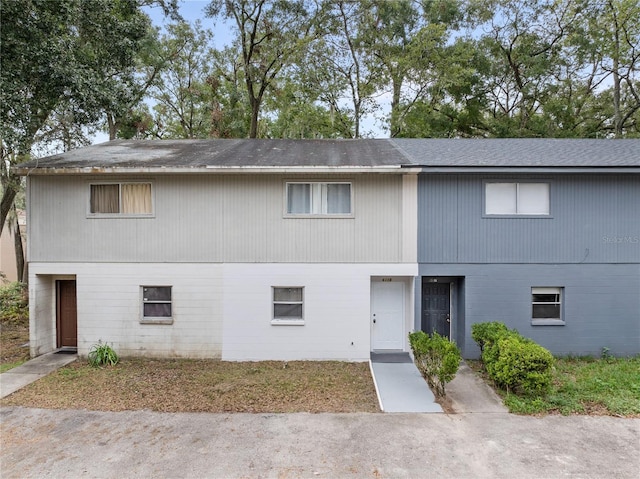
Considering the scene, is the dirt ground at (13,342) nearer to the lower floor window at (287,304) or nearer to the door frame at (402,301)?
the lower floor window at (287,304)

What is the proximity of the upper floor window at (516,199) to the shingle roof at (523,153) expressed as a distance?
65cm

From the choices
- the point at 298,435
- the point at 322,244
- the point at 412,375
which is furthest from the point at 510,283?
the point at 298,435

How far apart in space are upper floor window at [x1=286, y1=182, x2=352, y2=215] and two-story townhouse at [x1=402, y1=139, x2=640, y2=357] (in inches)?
80.7

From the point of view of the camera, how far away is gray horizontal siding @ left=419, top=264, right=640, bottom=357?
891 centimetres

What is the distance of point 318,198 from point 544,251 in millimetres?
6271

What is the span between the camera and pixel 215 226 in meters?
8.98

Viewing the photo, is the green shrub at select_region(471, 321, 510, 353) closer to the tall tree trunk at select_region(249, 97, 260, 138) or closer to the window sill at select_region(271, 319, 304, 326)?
the window sill at select_region(271, 319, 304, 326)

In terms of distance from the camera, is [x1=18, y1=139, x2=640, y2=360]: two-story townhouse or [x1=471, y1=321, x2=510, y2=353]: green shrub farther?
[x1=18, y1=139, x2=640, y2=360]: two-story townhouse

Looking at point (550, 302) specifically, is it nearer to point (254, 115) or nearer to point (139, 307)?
point (139, 307)

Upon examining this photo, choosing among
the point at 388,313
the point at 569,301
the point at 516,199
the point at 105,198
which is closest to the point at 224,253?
the point at 105,198

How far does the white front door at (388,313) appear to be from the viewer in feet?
30.5

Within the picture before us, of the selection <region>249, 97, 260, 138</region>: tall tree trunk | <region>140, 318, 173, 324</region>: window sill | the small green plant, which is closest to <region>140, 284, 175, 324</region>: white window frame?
<region>140, 318, 173, 324</region>: window sill

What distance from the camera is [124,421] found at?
601 centimetres

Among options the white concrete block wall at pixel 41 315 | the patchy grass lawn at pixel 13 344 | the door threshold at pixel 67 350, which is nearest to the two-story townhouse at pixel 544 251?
the door threshold at pixel 67 350
